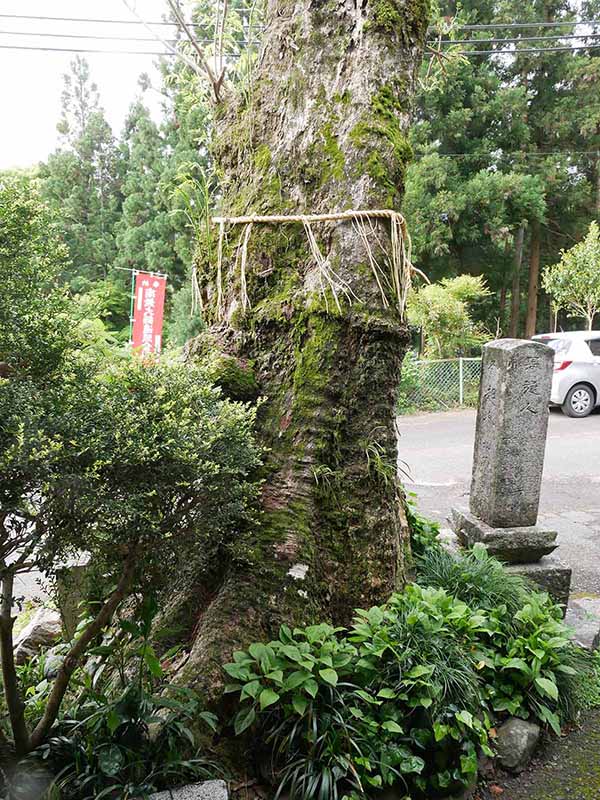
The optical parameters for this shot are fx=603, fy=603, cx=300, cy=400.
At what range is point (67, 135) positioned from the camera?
58.1 feet

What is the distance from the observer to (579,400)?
435 inches

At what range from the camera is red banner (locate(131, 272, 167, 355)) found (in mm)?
11680

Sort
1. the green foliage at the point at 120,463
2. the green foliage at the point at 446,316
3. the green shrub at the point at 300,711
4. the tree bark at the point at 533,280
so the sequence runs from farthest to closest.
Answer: the tree bark at the point at 533,280, the green foliage at the point at 446,316, the green shrub at the point at 300,711, the green foliage at the point at 120,463

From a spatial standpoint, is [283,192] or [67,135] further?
[67,135]

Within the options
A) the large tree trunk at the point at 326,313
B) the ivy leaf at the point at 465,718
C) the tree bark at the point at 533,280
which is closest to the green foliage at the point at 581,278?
the tree bark at the point at 533,280

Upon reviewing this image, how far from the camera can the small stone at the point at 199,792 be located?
1.90m

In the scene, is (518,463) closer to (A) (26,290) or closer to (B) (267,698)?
(B) (267,698)

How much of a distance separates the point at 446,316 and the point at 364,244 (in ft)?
32.6

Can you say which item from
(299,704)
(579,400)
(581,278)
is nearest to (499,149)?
(581,278)

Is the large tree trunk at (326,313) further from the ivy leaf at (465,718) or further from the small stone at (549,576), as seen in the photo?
the small stone at (549,576)

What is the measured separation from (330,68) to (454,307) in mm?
9696

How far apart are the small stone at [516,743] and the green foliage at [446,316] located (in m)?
10.1

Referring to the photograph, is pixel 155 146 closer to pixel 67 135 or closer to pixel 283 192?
pixel 67 135

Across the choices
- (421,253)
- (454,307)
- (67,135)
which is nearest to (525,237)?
(421,253)
